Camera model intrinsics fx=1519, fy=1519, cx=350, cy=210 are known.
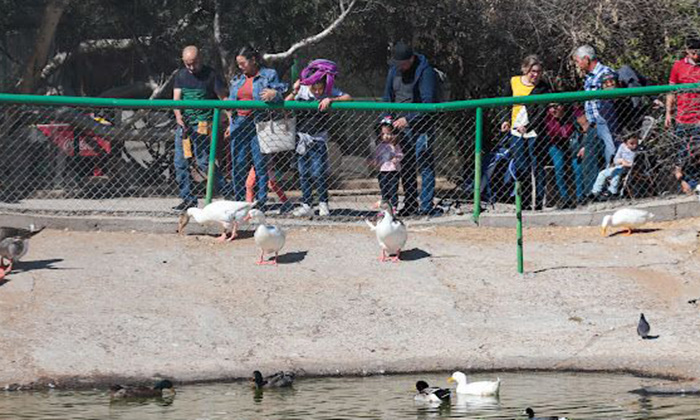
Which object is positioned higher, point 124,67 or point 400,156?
point 124,67

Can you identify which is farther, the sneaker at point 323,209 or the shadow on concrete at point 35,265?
the sneaker at point 323,209

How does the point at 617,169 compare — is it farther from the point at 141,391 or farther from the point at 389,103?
the point at 141,391

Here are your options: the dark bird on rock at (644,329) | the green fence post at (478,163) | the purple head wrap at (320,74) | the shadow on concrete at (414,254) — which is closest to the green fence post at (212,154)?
the purple head wrap at (320,74)

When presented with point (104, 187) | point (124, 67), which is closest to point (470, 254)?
point (104, 187)

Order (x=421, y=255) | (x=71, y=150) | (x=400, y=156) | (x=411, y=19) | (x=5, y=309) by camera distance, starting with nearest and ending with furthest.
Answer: (x=5, y=309) < (x=421, y=255) < (x=400, y=156) < (x=71, y=150) < (x=411, y=19)

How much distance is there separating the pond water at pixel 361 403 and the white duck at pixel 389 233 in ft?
8.22

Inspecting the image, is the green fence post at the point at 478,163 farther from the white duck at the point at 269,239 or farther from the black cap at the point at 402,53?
the white duck at the point at 269,239

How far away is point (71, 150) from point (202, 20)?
135 inches

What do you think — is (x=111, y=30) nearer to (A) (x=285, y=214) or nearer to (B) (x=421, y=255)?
(A) (x=285, y=214)

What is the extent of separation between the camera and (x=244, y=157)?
14250mm

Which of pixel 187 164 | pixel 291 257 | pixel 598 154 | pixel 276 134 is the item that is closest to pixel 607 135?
pixel 598 154

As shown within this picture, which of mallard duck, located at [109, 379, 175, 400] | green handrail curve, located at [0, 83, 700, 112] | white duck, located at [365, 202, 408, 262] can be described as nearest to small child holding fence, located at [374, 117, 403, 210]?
green handrail curve, located at [0, 83, 700, 112]

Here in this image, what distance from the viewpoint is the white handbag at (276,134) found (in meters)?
14.2

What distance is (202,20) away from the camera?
1836cm
